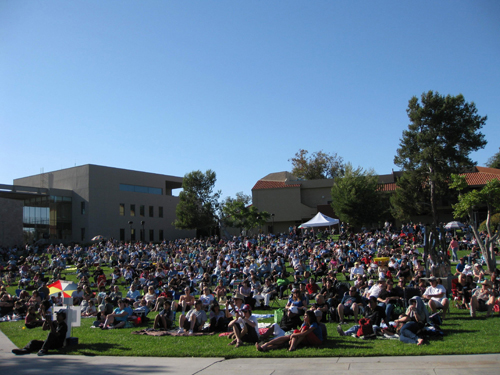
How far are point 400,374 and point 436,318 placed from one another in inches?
150

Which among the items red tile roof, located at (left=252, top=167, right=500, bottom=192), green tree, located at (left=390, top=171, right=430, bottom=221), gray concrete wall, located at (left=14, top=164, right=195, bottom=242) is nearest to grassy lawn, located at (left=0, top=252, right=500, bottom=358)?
green tree, located at (left=390, top=171, right=430, bottom=221)

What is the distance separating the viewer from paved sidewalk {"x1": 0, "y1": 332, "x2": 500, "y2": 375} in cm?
683

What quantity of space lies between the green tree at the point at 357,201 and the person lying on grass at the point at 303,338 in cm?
3529

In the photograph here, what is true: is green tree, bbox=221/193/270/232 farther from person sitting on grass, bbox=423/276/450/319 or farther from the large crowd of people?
person sitting on grass, bbox=423/276/450/319

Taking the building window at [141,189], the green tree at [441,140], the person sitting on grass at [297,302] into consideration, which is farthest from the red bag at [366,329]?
the building window at [141,189]

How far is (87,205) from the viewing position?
47969 mm

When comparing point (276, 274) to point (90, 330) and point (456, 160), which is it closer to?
point (90, 330)

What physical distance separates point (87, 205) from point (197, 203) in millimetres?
12564

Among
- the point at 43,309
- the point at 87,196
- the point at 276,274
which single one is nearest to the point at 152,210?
the point at 87,196

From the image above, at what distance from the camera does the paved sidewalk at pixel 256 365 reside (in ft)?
22.4

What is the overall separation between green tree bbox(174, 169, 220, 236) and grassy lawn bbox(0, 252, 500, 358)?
40.2 meters

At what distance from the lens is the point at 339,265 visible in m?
21.0

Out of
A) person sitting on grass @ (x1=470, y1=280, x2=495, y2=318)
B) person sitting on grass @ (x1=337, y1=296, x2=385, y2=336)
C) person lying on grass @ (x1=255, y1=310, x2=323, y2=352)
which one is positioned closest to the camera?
person lying on grass @ (x1=255, y1=310, x2=323, y2=352)

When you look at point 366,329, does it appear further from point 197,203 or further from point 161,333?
point 197,203
